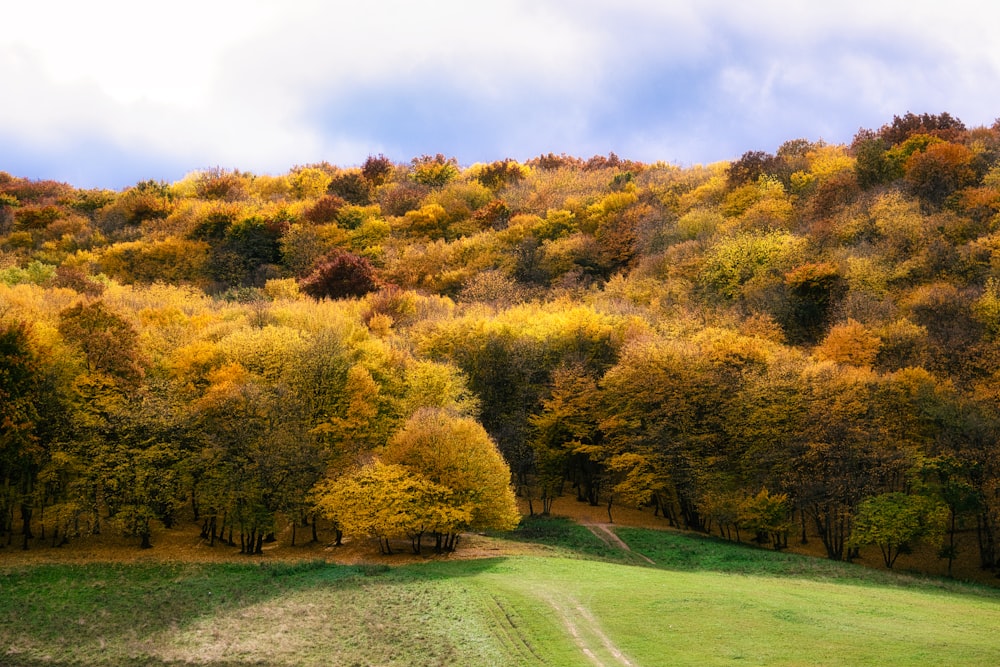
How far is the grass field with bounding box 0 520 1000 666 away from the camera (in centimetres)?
2602

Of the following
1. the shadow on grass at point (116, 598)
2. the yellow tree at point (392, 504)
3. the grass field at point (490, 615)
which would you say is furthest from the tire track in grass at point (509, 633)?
the yellow tree at point (392, 504)

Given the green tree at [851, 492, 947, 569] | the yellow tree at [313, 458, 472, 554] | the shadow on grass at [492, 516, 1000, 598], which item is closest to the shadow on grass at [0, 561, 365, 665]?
the yellow tree at [313, 458, 472, 554]

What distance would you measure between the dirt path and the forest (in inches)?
166

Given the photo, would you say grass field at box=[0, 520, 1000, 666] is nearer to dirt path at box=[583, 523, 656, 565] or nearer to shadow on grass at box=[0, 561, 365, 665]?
shadow on grass at box=[0, 561, 365, 665]

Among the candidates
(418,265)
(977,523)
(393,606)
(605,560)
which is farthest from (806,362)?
(418,265)

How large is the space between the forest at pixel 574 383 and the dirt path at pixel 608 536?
4.21 m

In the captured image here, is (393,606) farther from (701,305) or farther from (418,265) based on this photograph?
(418,265)

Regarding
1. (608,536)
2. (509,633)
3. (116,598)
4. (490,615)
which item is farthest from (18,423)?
(608,536)

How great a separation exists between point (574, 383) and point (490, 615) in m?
31.4

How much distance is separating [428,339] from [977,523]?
132 ft

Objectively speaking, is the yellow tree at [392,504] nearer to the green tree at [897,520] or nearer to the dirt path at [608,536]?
the dirt path at [608,536]

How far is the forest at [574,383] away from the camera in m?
44.8

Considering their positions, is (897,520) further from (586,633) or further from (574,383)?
(586,633)

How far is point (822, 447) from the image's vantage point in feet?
164
